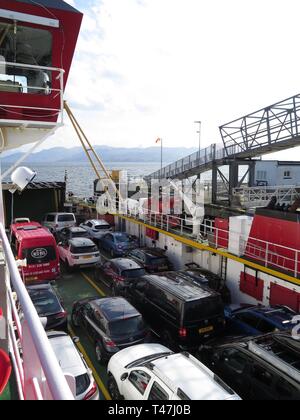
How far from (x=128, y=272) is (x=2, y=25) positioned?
885 cm

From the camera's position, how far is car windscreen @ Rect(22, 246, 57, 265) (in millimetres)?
13430

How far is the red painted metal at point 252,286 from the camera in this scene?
12.1 metres

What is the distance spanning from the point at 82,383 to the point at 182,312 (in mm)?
3230

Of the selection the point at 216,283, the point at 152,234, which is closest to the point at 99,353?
the point at 216,283

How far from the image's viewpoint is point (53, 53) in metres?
6.79

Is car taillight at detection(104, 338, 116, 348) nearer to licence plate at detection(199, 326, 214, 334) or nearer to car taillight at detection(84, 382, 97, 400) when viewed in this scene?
car taillight at detection(84, 382, 97, 400)

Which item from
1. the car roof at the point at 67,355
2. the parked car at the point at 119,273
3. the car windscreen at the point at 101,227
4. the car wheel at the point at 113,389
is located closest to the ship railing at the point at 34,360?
the car roof at the point at 67,355

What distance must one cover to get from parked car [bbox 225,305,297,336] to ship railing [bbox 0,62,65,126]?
24.1 ft

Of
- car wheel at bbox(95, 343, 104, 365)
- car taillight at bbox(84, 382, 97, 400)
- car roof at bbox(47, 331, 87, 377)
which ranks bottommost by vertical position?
car wheel at bbox(95, 343, 104, 365)

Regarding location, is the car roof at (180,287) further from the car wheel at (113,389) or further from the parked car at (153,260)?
the parked car at (153,260)

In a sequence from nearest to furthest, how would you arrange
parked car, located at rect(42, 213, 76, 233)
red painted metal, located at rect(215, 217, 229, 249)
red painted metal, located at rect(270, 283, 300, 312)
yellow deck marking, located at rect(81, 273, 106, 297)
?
red painted metal, located at rect(270, 283, 300, 312)
yellow deck marking, located at rect(81, 273, 106, 297)
red painted metal, located at rect(215, 217, 229, 249)
parked car, located at rect(42, 213, 76, 233)

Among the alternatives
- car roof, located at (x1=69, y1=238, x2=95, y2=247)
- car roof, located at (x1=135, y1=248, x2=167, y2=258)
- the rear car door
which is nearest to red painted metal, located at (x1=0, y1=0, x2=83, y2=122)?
the rear car door

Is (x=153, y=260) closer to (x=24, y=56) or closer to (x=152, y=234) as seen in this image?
(x=152, y=234)

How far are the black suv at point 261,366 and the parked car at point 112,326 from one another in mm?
1994
